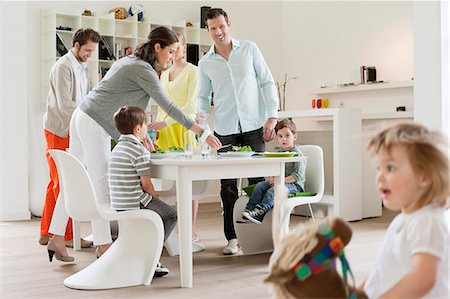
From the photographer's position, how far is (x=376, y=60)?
7.08m

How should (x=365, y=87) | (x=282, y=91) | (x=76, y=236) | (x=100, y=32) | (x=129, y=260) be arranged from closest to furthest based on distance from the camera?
(x=129, y=260)
(x=76, y=236)
(x=100, y=32)
(x=365, y=87)
(x=282, y=91)

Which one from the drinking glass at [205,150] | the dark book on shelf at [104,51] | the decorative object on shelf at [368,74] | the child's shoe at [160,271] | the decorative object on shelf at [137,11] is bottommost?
the child's shoe at [160,271]

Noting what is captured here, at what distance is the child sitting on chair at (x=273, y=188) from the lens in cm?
386

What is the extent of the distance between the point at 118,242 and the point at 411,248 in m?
2.18

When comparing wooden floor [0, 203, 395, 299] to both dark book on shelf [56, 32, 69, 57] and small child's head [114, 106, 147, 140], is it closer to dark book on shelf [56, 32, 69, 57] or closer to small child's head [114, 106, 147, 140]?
small child's head [114, 106, 147, 140]

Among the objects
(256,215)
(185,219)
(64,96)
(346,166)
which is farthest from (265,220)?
(346,166)

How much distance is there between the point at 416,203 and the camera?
1.38 m

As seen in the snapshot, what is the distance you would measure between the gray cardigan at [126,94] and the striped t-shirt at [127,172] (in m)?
0.28

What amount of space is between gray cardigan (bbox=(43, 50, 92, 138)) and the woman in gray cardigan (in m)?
0.60

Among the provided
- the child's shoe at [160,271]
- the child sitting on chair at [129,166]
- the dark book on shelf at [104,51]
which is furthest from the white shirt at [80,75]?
the dark book on shelf at [104,51]

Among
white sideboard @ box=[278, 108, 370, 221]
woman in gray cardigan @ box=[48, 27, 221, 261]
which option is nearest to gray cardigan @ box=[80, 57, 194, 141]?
woman in gray cardigan @ box=[48, 27, 221, 261]

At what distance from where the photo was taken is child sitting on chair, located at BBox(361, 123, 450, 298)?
1.32 m

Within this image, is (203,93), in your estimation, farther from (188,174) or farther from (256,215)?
(188,174)

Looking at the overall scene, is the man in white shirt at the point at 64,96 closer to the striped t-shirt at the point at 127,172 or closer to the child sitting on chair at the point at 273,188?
the striped t-shirt at the point at 127,172
